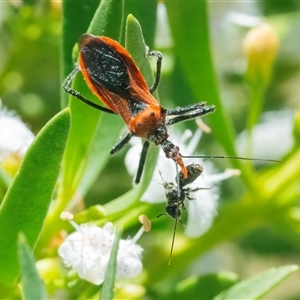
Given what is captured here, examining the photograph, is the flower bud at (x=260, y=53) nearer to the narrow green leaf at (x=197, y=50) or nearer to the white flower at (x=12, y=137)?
the narrow green leaf at (x=197, y=50)

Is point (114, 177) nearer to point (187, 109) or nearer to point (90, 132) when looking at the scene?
point (187, 109)

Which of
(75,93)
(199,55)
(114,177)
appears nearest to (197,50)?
(199,55)

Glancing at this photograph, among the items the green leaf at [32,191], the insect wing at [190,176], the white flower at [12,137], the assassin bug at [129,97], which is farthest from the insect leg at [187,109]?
the green leaf at [32,191]

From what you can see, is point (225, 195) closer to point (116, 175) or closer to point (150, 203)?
point (116, 175)

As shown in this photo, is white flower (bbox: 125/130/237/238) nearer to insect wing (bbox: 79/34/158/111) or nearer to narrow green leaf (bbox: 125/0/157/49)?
insect wing (bbox: 79/34/158/111)

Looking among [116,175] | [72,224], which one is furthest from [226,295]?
[116,175]

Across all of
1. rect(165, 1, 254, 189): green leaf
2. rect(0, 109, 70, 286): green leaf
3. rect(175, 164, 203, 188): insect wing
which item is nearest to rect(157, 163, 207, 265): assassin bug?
rect(175, 164, 203, 188): insect wing
